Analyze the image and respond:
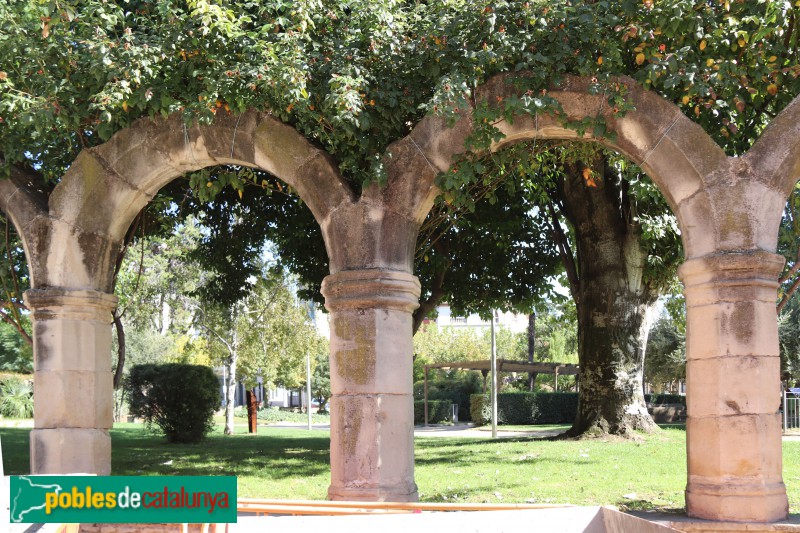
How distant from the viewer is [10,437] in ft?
55.7

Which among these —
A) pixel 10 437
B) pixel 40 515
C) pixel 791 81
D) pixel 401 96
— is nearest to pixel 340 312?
pixel 401 96

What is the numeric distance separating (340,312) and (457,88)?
1.86 meters

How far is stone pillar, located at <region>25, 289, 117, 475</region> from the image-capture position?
7316 millimetres

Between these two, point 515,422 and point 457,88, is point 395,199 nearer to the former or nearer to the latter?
point 457,88

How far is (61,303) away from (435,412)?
23262mm

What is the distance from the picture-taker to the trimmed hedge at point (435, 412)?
2956cm

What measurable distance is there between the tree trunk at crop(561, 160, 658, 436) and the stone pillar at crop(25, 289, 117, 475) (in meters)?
7.90

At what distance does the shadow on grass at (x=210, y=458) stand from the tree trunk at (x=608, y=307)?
426cm

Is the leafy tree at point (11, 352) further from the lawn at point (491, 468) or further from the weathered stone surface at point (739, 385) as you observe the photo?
the weathered stone surface at point (739, 385)

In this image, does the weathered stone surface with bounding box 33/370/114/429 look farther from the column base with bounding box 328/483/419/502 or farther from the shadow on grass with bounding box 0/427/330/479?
the shadow on grass with bounding box 0/427/330/479

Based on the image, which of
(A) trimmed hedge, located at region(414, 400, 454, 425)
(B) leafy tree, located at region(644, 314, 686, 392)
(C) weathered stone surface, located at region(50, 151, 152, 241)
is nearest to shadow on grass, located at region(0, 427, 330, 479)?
(C) weathered stone surface, located at region(50, 151, 152, 241)

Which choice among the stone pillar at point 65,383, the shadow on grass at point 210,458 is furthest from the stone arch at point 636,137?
the shadow on grass at point 210,458

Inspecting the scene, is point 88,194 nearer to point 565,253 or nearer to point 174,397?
point 174,397

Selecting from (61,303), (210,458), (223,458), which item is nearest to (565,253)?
(223,458)
